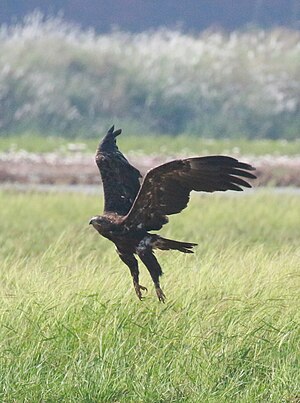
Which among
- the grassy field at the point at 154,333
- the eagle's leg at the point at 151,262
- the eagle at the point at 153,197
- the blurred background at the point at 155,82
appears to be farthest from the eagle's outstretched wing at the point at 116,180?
the blurred background at the point at 155,82

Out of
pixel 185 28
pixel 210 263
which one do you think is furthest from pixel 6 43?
pixel 210 263

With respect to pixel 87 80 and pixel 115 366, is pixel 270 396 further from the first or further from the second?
pixel 87 80

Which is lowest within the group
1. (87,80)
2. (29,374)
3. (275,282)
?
(29,374)

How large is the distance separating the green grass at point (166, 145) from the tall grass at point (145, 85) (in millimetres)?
870

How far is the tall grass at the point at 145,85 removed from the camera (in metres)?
25.0

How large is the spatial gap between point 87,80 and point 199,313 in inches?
716

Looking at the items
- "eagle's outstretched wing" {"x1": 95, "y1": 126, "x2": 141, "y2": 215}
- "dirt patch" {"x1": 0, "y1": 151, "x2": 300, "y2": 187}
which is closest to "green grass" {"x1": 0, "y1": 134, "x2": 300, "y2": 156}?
"dirt patch" {"x1": 0, "y1": 151, "x2": 300, "y2": 187}

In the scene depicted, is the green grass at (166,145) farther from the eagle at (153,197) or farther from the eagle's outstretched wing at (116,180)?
the eagle at (153,197)

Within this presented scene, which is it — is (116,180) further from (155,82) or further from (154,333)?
(155,82)

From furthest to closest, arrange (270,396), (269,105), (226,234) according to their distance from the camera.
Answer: (269,105) → (226,234) → (270,396)

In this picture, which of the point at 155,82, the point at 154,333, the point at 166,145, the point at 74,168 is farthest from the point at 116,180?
the point at 155,82

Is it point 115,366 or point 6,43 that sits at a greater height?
point 6,43

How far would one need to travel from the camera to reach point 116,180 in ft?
22.8

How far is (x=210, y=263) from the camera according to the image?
8.36 meters
